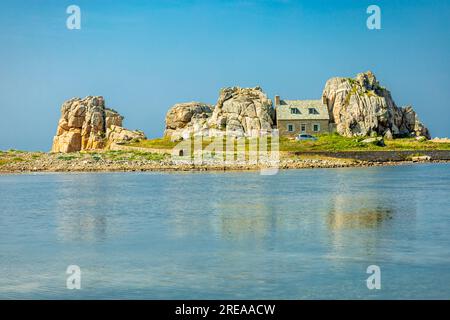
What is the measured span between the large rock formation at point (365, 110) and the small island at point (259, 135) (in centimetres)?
10

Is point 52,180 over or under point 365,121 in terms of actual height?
under

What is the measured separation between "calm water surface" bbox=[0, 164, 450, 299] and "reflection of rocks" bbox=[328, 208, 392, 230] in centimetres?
4

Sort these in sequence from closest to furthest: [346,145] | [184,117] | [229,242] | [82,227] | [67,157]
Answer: [229,242]
[82,227]
[346,145]
[67,157]
[184,117]

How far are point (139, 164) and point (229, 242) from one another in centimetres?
4286

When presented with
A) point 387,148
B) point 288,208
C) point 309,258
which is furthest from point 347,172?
point 309,258

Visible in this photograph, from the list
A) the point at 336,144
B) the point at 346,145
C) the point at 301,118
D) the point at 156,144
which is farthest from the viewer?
the point at 156,144

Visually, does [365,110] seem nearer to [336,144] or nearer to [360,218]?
[336,144]

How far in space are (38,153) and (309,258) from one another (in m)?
60.2

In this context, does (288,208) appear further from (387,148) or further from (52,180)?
(387,148)

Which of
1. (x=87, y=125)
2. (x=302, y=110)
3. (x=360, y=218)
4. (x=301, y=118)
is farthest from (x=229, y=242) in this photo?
(x=87, y=125)

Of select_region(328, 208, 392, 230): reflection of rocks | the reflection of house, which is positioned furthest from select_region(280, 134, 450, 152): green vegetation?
select_region(328, 208, 392, 230): reflection of rocks

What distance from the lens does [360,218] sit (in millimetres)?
25266

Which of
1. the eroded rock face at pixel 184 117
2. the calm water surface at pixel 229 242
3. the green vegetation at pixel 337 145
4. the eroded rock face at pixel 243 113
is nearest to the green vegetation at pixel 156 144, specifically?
the green vegetation at pixel 337 145

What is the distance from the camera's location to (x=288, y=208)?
95.0ft
